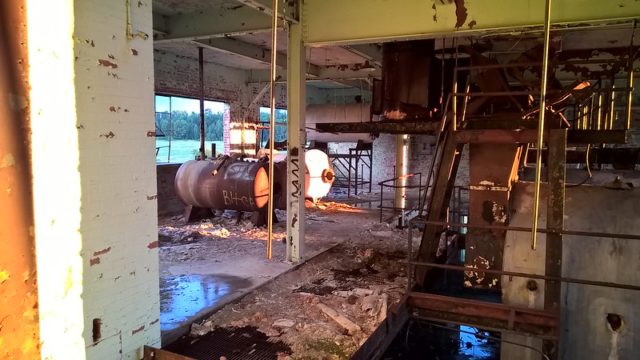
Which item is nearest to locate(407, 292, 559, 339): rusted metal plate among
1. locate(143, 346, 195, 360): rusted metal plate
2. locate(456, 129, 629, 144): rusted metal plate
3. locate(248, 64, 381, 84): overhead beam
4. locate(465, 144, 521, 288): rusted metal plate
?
locate(465, 144, 521, 288): rusted metal plate

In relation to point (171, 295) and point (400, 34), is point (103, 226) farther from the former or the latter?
point (400, 34)

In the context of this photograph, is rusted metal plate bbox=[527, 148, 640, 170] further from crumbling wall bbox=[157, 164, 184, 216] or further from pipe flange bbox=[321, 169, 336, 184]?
crumbling wall bbox=[157, 164, 184, 216]

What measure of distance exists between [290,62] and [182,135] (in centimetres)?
755

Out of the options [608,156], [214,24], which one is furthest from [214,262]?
[608,156]

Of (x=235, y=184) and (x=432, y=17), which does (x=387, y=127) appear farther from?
(x=235, y=184)

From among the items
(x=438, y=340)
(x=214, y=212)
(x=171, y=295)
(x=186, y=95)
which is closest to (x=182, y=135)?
(x=186, y=95)

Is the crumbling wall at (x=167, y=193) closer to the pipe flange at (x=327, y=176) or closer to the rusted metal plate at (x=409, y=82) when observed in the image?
the pipe flange at (x=327, y=176)

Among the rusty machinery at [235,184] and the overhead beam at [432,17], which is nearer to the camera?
the overhead beam at [432,17]

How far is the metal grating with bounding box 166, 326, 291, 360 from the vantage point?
3641 mm

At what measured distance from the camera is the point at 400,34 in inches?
204

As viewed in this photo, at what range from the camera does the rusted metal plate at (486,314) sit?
3.36 m

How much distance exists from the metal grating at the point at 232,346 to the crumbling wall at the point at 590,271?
2.05 m

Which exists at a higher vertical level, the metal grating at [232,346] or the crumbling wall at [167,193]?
the crumbling wall at [167,193]

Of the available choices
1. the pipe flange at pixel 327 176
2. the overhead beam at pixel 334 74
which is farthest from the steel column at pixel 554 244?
Answer: the overhead beam at pixel 334 74
